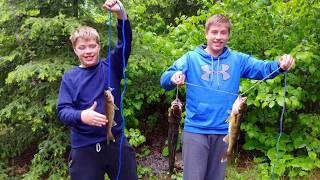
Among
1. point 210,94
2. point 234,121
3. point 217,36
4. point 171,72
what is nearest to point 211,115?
point 210,94

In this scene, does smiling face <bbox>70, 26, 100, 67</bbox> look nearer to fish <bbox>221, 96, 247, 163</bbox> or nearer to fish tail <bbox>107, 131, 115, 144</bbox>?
fish tail <bbox>107, 131, 115, 144</bbox>

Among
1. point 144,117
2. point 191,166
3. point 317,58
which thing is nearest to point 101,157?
point 191,166

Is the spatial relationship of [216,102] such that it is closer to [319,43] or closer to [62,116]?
[62,116]

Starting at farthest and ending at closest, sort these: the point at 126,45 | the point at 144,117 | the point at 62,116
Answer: the point at 144,117
the point at 126,45
the point at 62,116

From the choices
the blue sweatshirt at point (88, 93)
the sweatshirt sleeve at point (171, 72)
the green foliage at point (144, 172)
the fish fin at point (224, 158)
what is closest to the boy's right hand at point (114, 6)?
the blue sweatshirt at point (88, 93)

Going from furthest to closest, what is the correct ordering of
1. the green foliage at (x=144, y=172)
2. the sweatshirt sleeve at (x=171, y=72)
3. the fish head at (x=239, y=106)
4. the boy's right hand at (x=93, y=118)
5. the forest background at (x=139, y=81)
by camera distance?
the green foliage at (x=144, y=172) → the forest background at (x=139, y=81) → the sweatshirt sleeve at (x=171, y=72) → the fish head at (x=239, y=106) → the boy's right hand at (x=93, y=118)

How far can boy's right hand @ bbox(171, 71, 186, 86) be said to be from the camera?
3501mm

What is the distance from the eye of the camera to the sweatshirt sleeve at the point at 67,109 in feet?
11.2

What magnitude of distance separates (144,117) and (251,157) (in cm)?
194

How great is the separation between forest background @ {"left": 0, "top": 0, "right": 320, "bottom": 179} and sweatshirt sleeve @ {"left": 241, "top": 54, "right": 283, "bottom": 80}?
1.35 meters

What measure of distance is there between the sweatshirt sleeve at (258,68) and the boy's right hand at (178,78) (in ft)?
2.31

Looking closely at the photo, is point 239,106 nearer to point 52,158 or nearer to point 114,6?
point 114,6

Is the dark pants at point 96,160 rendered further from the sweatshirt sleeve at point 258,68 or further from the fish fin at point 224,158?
the sweatshirt sleeve at point 258,68

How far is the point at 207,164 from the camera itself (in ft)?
12.8
